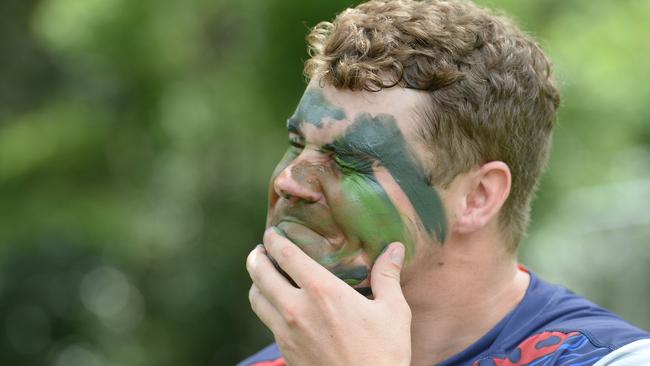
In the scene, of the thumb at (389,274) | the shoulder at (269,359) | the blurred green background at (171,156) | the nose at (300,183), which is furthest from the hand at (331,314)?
the blurred green background at (171,156)

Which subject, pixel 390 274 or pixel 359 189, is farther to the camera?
pixel 359 189

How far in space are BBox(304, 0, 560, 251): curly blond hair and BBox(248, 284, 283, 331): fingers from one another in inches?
24.0

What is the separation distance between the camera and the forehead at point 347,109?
2.58 metres

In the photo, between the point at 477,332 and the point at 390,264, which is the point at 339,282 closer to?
the point at 390,264

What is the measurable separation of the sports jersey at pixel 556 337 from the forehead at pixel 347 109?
654 mm

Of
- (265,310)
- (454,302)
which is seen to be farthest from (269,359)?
(454,302)

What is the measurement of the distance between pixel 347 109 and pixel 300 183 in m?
0.27

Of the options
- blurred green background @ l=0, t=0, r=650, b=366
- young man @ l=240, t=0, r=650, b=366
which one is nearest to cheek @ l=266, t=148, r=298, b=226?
young man @ l=240, t=0, r=650, b=366

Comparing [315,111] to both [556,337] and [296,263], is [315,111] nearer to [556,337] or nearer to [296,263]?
[296,263]

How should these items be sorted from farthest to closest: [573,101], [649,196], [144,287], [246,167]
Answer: [649,196] < [144,287] < [246,167] < [573,101]

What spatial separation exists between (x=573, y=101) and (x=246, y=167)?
2.67 meters

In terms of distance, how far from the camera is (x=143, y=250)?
7531mm

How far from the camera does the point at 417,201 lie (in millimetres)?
2582

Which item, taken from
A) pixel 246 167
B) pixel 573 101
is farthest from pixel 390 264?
pixel 246 167
